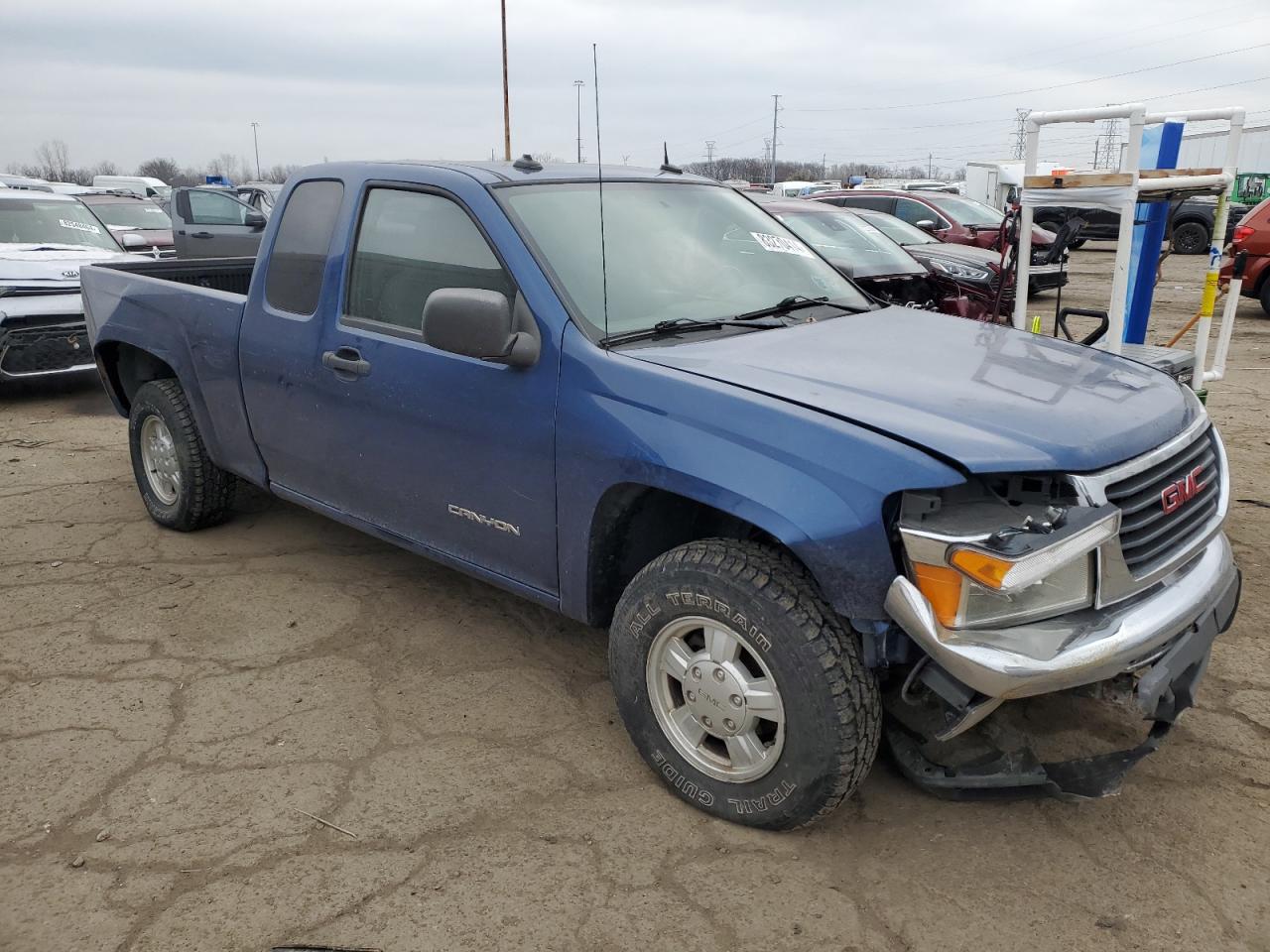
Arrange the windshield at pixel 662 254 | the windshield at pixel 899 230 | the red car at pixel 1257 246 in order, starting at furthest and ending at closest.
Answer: the red car at pixel 1257 246
the windshield at pixel 899 230
the windshield at pixel 662 254

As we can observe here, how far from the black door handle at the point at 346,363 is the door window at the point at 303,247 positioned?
0.82 feet

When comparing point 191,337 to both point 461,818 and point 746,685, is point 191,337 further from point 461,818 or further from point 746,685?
point 746,685

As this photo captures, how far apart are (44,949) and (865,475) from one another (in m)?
2.24

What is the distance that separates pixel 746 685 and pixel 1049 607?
30.6 inches

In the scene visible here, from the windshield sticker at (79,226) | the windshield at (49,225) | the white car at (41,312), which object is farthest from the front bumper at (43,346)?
the windshield sticker at (79,226)

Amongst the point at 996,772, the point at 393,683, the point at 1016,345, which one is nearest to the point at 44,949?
the point at 393,683

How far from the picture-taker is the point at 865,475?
2332 millimetres

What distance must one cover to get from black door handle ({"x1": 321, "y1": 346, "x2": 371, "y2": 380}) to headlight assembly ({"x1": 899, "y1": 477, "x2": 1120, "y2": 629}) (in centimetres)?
202

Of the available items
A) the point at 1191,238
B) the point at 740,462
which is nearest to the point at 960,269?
the point at 740,462

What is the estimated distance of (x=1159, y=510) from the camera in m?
2.57

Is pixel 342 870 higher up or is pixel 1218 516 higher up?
pixel 1218 516

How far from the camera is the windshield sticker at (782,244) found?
12.5 ft

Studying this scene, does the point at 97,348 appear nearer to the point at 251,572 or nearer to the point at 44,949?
the point at 251,572

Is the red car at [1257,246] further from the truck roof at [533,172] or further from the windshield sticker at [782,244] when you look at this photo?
the truck roof at [533,172]
